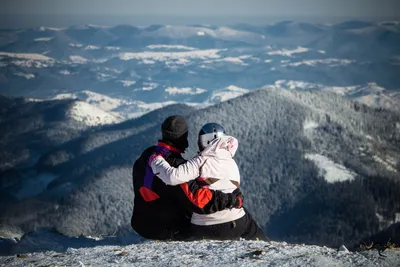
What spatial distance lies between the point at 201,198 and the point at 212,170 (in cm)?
79

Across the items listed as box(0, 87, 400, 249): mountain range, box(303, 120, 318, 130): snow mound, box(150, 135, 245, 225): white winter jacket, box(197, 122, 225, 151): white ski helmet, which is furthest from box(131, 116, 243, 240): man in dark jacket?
box(303, 120, 318, 130): snow mound

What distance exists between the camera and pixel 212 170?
48.9 feet

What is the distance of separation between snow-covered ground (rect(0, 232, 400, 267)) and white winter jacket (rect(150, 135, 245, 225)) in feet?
3.49

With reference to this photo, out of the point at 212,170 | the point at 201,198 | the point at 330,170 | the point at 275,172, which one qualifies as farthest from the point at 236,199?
the point at 330,170

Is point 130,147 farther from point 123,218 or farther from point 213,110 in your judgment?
point 123,218

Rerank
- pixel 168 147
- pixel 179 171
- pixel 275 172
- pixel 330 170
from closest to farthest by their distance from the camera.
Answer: pixel 179 171
pixel 168 147
pixel 330 170
pixel 275 172

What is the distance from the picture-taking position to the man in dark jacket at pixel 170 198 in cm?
1505

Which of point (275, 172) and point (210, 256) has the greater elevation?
point (210, 256)

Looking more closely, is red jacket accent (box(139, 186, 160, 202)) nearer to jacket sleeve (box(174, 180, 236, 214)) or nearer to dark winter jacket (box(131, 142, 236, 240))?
dark winter jacket (box(131, 142, 236, 240))

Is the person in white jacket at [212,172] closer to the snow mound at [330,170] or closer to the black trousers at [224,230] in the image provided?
the black trousers at [224,230]

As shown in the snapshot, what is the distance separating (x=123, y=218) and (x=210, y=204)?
10574 cm

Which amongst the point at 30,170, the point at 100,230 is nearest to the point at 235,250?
the point at 100,230

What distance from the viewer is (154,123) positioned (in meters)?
200

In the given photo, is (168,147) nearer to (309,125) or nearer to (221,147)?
(221,147)
